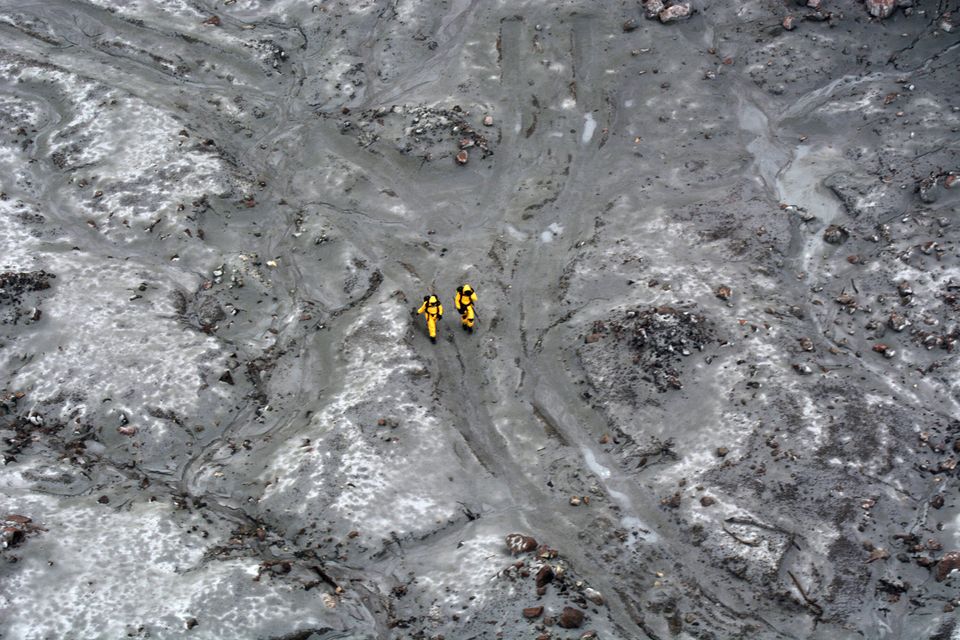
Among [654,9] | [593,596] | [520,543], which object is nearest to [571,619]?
[593,596]

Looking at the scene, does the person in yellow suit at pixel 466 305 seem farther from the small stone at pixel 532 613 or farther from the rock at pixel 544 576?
the small stone at pixel 532 613

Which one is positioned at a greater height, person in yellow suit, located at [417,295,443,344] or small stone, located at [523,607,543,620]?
person in yellow suit, located at [417,295,443,344]

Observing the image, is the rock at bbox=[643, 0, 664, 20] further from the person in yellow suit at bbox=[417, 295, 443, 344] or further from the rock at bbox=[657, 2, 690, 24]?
the person in yellow suit at bbox=[417, 295, 443, 344]

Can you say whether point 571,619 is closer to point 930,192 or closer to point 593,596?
point 593,596

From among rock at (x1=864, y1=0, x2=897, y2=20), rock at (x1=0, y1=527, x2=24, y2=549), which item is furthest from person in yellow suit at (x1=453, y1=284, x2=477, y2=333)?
rock at (x1=864, y1=0, x2=897, y2=20)

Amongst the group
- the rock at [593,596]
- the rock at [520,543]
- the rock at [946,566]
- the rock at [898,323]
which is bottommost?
the rock at [593,596]

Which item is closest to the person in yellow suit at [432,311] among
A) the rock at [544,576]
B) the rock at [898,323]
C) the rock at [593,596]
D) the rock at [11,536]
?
the rock at [544,576]
